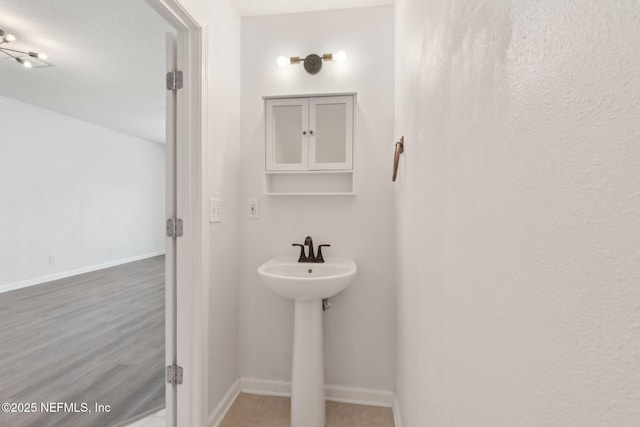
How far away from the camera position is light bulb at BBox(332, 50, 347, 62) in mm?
1922

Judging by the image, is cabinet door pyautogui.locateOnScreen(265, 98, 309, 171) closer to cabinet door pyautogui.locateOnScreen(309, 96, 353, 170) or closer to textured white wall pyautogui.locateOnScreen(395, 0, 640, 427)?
cabinet door pyautogui.locateOnScreen(309, 96, 353, 170)

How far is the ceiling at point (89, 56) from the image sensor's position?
2271 millimetres

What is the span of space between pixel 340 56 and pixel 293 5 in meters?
0.46

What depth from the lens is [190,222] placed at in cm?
146

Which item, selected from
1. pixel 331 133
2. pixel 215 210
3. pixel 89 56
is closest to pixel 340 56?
pixel 331 133

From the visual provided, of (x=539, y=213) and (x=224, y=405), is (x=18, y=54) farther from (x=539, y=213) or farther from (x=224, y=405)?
(x=539, y=213)

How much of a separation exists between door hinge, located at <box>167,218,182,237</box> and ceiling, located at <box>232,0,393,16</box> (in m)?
1.48

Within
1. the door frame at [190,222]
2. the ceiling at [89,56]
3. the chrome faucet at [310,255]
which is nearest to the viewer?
the door frame at [190,222]

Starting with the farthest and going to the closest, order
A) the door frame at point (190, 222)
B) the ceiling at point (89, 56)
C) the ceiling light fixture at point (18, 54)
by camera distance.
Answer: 1. the ceiling light fixture at point (18, 54)
2. the ceiling at point (89, 56)
3. the door frame at point (190, 222)

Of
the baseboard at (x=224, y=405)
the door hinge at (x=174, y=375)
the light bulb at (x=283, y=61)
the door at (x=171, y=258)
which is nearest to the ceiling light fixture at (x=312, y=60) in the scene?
the light bulb at (x=283, y=61)

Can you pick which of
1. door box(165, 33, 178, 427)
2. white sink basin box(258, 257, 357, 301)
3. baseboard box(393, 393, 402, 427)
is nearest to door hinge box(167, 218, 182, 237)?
door box(165, 33, 178, 427)

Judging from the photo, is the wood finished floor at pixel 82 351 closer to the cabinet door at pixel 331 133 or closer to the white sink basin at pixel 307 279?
the white sink basin at pixel 307 279

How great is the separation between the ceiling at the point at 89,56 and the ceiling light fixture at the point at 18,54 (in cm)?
5

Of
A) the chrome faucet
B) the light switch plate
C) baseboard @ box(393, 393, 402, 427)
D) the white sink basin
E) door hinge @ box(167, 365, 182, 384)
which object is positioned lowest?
baseboard @ box(393, 393, 402, 427)
